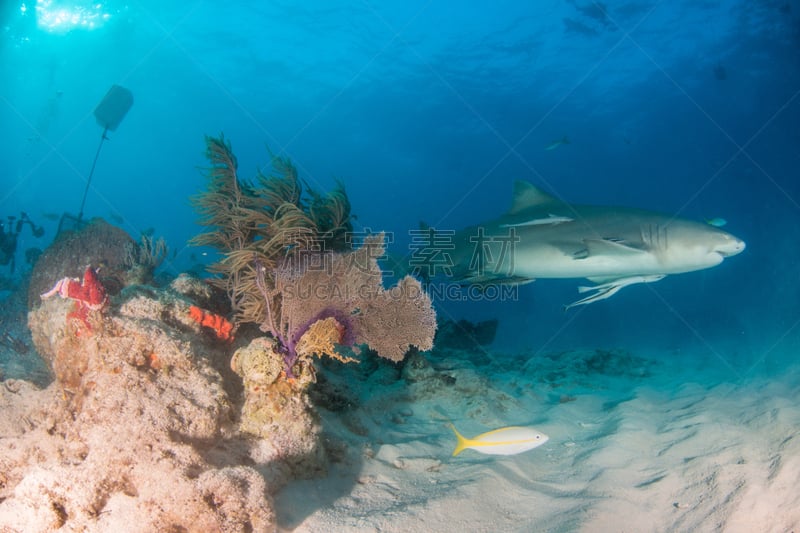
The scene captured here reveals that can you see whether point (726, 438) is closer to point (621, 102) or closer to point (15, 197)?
point (621, 102)

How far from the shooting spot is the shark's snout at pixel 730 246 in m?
4.39

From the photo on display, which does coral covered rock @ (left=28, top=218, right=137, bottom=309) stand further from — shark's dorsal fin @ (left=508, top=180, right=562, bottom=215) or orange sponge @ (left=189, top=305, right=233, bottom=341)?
shark's dorsal fin @ (left=508, top=180, right=562, bottom=215)

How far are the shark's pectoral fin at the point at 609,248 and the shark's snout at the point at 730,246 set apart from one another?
74 centimetres

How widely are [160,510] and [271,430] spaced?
115cm

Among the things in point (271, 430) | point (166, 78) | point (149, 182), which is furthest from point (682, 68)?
point (149, 182)

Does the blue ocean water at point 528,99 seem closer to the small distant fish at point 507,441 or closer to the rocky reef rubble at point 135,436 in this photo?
the rocky reef rubble at point 135,436

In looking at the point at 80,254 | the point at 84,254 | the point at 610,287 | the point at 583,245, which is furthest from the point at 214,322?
the point at 610,287

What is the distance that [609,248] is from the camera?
16.2 feet

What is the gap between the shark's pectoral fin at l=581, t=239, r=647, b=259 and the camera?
477cm

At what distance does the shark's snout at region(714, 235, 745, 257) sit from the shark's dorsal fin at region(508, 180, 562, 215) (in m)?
2.16

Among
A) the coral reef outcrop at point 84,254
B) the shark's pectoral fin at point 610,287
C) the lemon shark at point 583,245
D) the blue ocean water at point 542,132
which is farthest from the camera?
the coral reef outcrop at point 84,254

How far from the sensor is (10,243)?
1175 cm

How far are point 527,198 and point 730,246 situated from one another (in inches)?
106
